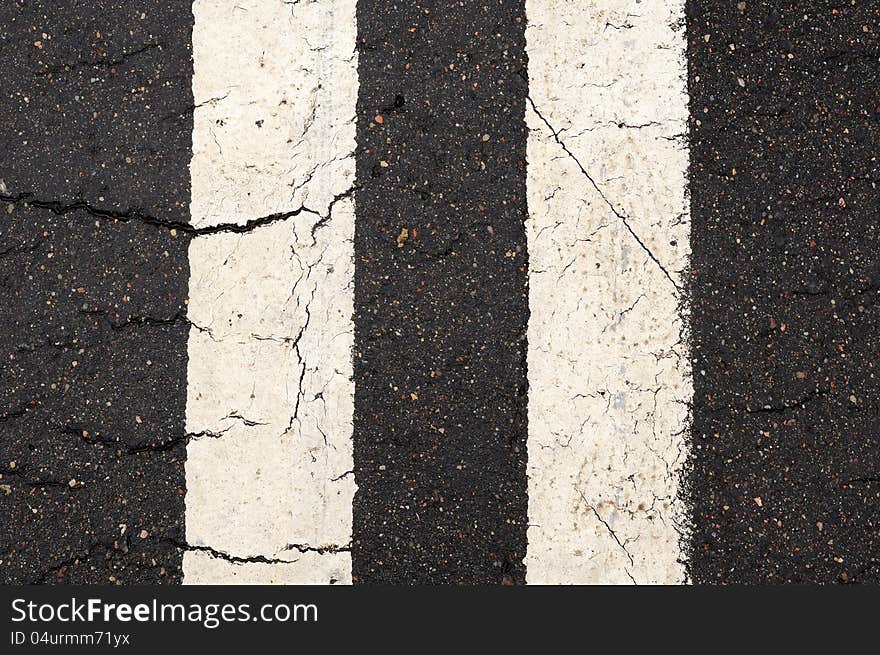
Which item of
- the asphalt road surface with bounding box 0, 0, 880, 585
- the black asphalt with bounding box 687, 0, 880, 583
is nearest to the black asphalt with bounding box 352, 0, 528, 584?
the asphalt road surface with bounding box 0, 0, 880, 585

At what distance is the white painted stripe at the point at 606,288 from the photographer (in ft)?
8.00

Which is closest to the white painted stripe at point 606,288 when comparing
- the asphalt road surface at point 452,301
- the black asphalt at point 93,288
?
the asphalt road surface at point 452,301

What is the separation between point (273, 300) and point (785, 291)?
1.69 m

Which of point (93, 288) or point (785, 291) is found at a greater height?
point (93, 288)

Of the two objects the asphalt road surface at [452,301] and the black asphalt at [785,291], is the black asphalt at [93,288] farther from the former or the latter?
the black asphalt at [785,291]

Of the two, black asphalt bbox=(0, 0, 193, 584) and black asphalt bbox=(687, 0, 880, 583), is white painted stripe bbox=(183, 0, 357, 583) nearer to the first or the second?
black asphalt bbox=(0, 0, 193, 584)

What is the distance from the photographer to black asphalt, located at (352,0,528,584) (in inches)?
96.4

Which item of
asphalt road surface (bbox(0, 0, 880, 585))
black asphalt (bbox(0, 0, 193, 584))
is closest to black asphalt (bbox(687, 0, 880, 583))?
asphalt road surface (bbox(0, 0, 880, 585))

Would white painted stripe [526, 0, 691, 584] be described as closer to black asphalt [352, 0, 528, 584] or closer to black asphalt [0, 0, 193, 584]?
black asphalt [352, 0, 528, 584]

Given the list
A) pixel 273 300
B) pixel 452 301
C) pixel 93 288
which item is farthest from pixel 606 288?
pixel 93 288

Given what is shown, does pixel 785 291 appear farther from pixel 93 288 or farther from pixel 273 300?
pixel 93 288

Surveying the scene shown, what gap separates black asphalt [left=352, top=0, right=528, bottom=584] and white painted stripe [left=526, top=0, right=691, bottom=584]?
0.26 feet

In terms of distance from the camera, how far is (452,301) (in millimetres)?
2473

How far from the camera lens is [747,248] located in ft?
8.10
